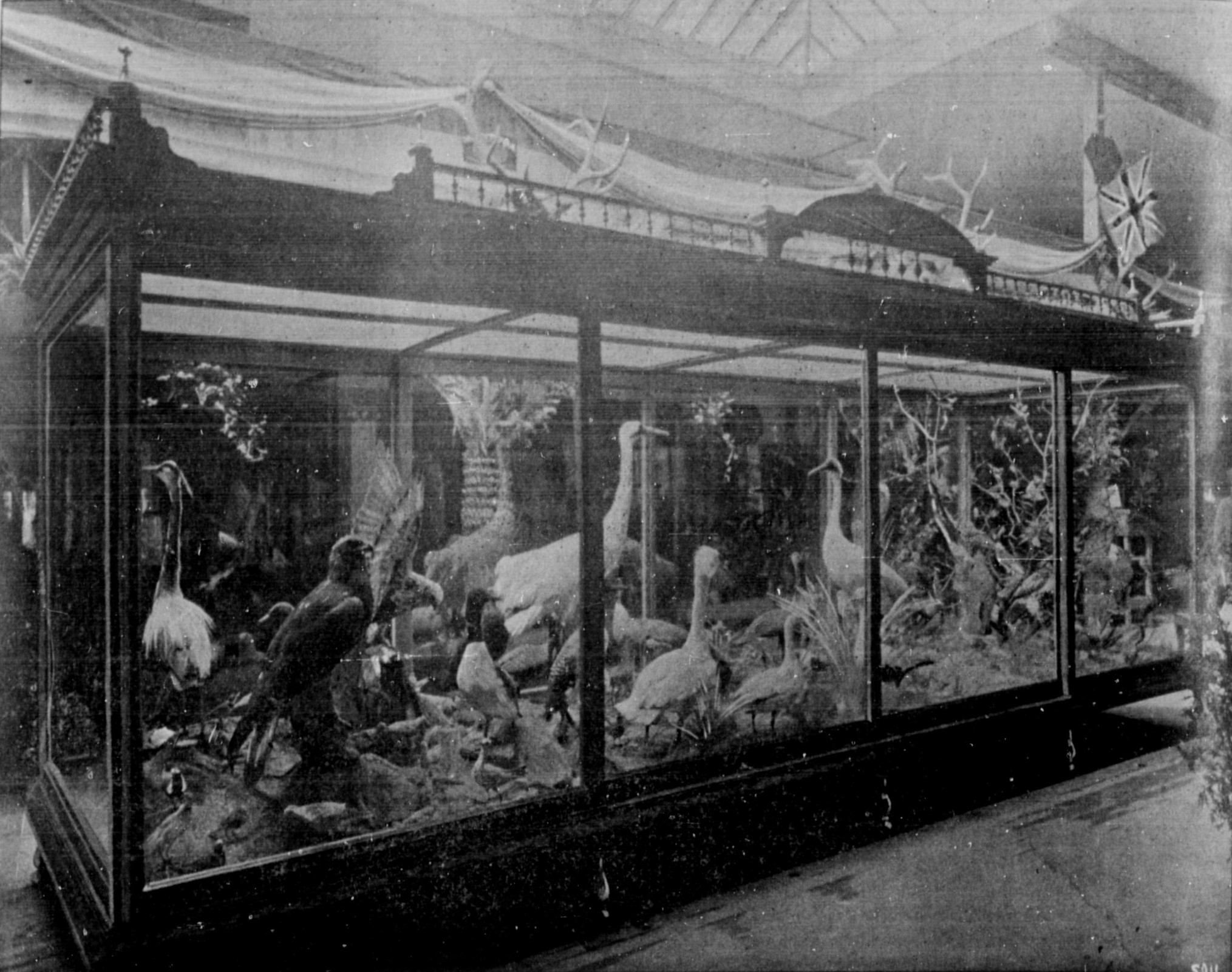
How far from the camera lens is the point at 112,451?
2373 mm

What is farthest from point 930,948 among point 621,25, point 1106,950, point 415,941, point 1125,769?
point 621,25

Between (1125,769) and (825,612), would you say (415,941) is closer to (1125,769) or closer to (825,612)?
(825,612)

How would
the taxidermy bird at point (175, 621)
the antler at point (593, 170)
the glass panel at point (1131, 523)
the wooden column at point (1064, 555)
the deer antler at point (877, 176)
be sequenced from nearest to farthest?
1. the taxidermy bird at point (175, 621)
2. the antler at point (593, 170)
3. the deer antler at point (877, 176)
4. the wooden column at point (1064, 555)
5. the glass panel at point (1131, 523)

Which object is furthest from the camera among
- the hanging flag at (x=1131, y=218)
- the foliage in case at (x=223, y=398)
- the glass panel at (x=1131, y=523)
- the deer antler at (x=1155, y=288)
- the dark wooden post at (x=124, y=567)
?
the hanging flag at (x=1131, y=218)

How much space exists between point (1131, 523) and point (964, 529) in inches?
58.4

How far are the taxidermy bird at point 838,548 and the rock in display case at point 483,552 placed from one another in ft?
0.06

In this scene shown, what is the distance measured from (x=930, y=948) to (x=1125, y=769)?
2337 millimetres

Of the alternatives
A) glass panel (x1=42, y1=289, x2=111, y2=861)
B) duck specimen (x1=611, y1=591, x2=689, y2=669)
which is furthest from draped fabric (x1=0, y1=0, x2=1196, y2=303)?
duck specimen (x1=611, y1=591, x2=689, y2=669)

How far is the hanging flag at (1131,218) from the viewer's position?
18.5ft

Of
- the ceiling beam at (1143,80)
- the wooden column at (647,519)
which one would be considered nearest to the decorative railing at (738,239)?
the wooden column at (647,519)

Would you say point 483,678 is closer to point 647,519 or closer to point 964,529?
point 647,519

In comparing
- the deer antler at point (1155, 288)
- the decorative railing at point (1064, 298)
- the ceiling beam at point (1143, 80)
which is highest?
the ceiling beam at point (1143, 80)

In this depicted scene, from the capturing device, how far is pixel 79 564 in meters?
3.07

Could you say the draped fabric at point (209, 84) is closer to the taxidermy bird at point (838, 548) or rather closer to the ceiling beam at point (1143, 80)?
the taxidermy bird at point (838, 548)
